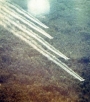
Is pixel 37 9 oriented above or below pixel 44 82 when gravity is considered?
above

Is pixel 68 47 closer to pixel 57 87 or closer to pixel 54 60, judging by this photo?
pixel 54 60

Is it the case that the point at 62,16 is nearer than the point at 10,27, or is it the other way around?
the point at 10,27

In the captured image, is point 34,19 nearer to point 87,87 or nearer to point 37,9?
point 37,9

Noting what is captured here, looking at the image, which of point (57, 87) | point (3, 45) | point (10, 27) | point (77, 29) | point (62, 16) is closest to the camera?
point (57, 87)

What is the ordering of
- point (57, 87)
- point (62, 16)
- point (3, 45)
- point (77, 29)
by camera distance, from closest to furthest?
point (57, 87) < point (3, 45) < point (77, 29) < point (62, 16)

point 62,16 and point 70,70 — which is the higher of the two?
point 62,16

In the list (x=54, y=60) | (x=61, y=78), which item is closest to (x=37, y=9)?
(x=54, y=60)

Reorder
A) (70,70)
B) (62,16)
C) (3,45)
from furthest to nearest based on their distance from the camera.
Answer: (62,16) < (3,45) < (70,70)

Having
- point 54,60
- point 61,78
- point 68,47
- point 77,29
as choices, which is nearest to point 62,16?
point 77,29

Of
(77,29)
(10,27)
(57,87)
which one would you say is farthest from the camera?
(77,29)
